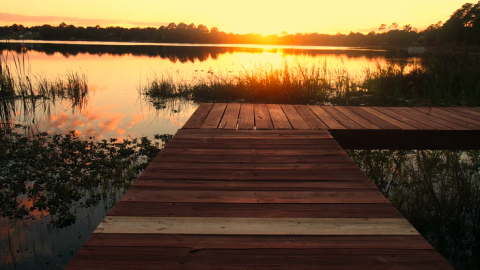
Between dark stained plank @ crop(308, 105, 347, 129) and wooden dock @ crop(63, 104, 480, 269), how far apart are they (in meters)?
0.53

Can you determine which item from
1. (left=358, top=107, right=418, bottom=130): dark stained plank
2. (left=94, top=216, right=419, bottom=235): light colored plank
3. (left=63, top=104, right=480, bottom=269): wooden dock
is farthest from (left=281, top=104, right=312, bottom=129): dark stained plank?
(left=94, top=216, right=419, bottom=235): light colored plank

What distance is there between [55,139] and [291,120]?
142 inches

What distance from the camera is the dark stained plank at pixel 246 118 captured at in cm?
323

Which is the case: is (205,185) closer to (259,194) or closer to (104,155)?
(259,194)

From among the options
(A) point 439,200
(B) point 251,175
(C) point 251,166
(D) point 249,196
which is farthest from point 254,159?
(A) point 439,200

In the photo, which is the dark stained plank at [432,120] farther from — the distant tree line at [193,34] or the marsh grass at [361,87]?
the distant tree line at [193,34]

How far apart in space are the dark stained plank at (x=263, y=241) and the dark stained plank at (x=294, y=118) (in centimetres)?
197

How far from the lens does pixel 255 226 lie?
53.3 inches

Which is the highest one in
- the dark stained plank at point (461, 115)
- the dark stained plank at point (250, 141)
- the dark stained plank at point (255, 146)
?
the dark stained plank at point (461, 115)

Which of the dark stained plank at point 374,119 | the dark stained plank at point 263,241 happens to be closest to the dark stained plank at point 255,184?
the dark stained plank at point 263,241

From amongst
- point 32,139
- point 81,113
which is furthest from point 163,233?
point 81,113

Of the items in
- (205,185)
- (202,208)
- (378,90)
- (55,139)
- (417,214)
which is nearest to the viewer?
(202,208)

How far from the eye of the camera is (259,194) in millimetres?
1683

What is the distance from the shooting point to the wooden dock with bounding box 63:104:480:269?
1148 millimetres
